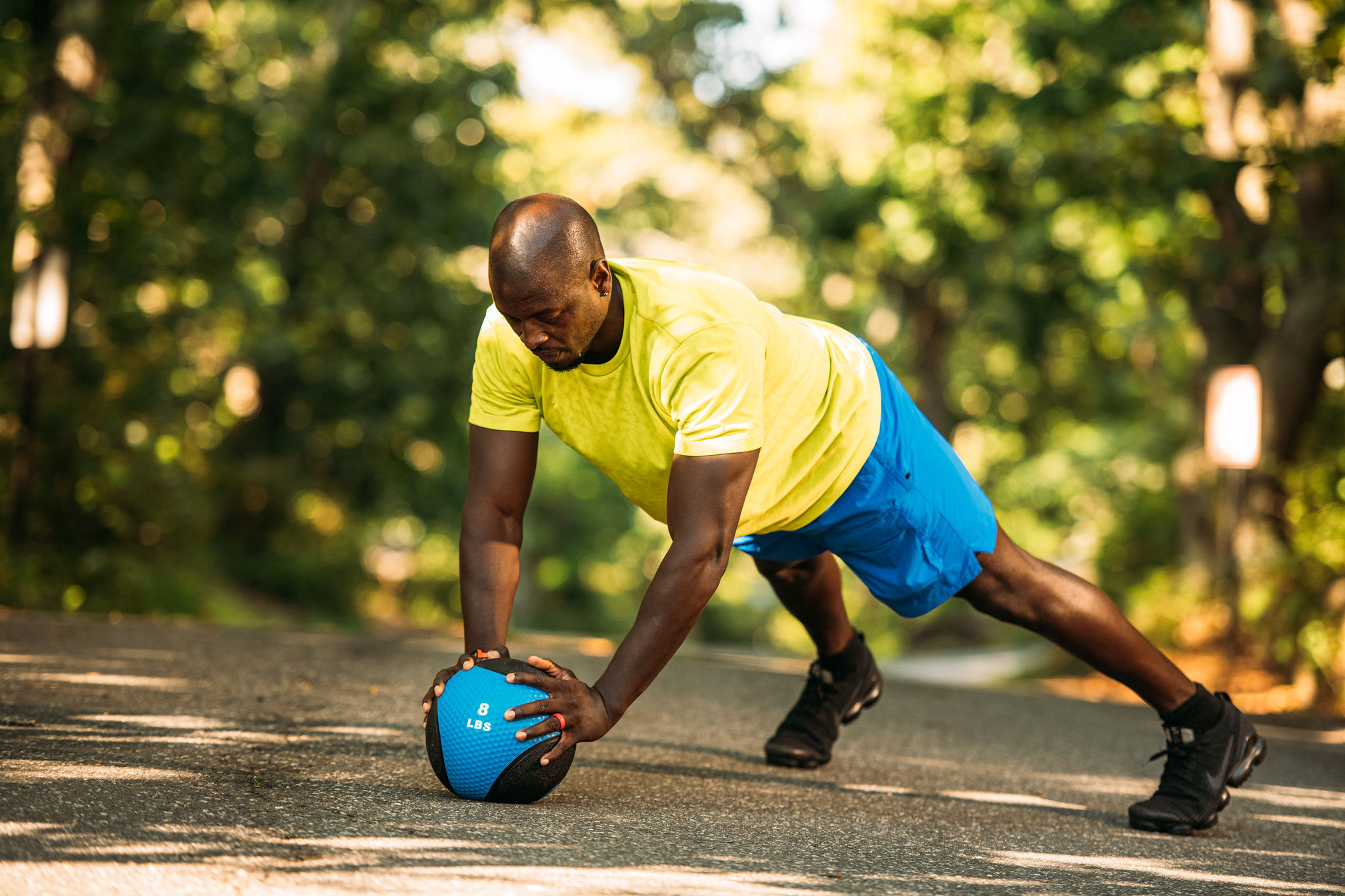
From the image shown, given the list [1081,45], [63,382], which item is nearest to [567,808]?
[63,382]

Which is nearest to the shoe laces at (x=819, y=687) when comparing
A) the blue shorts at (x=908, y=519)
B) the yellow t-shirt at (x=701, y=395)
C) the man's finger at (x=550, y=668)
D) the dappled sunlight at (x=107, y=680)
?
the blue shorts at (x=908, y=519)

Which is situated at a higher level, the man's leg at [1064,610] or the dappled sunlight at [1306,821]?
the man's leg at [1064,610]

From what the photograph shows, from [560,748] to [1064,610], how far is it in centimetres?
155

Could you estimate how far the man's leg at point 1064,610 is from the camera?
3.62m

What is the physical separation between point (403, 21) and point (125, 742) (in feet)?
46.3

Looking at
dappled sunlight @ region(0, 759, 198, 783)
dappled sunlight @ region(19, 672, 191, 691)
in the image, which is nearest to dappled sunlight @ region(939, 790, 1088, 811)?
dappled sunlight @ region(0, 759, 198, 783)

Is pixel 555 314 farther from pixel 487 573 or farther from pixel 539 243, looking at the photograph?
pixel 487 573

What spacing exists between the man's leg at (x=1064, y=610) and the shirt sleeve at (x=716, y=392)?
1.02 meters

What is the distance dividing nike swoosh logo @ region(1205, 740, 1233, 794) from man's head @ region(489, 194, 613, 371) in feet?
7.50

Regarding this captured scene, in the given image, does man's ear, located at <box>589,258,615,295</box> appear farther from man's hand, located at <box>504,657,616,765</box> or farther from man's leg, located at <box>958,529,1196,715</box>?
man's leg, located at <box>958,529,1196,715</box>

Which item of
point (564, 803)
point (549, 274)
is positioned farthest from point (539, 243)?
point (564, 803)

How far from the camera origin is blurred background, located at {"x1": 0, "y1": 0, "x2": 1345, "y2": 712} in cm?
966

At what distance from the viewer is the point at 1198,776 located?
367cm

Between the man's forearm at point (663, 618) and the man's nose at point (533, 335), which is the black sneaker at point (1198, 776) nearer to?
the man's forearm at point (663, 618)
